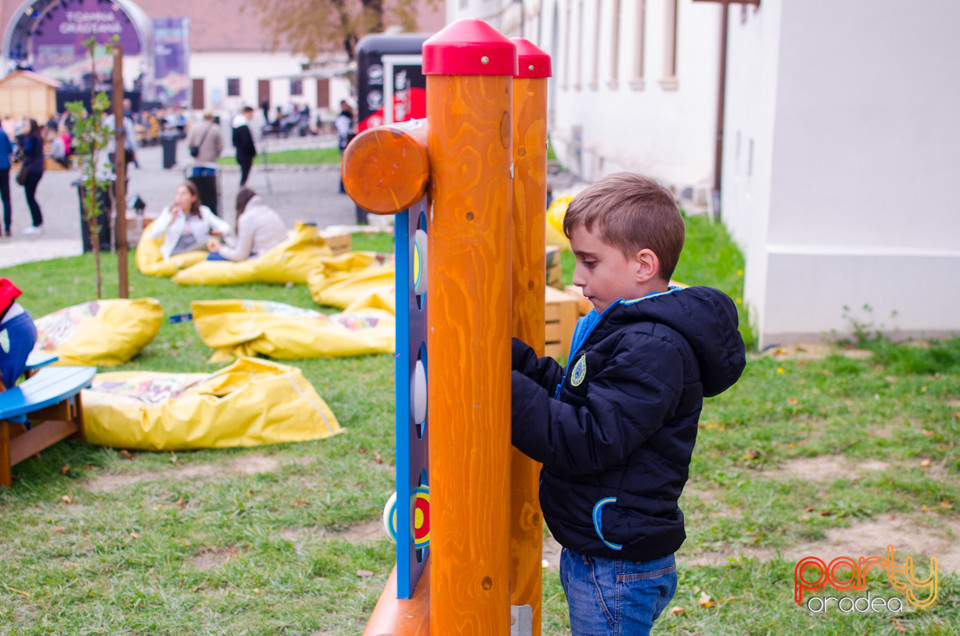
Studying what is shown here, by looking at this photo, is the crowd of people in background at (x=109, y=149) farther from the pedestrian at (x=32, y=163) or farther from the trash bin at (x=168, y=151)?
the trash bin at (x=168, y=151)

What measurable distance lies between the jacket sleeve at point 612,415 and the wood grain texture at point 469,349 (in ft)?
0.24

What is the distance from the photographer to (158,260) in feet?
33.7

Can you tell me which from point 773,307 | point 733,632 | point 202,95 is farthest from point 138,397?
point 202,95

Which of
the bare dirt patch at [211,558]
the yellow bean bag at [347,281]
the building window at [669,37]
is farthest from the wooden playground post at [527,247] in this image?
the building window at [669,37]

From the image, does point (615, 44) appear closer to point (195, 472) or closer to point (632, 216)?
point (195, 472)

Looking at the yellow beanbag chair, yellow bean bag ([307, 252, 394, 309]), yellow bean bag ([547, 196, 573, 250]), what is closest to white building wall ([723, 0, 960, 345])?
yellow bean bag ([547, 196, 573, 250])

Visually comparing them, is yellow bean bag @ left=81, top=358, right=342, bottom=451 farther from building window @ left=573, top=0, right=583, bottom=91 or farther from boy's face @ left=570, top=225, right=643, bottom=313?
building window @ left=573, top=0, right=583, bottom=91

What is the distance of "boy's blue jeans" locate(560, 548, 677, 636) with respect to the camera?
1.99 meters

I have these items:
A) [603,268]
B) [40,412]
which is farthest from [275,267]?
[603,268]

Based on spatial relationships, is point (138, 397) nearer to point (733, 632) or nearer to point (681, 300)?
point (733, 632)

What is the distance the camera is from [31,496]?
4215mm

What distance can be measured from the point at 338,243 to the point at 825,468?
6472 millimetres

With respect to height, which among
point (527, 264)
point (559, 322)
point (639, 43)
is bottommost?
point (559, 322)

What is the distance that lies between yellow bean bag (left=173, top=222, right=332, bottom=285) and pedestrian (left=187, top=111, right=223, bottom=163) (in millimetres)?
7374
